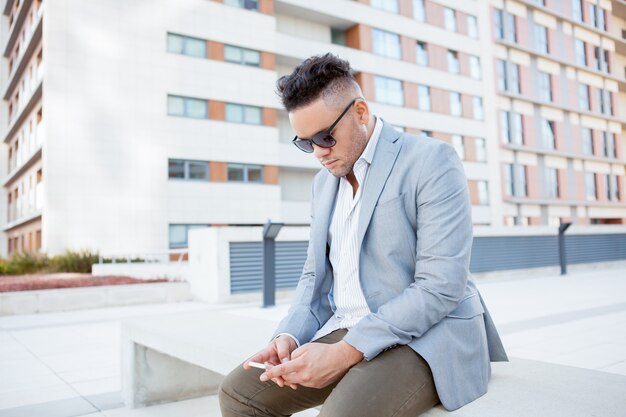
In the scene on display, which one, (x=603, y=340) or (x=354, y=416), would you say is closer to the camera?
(x=354, y=416)

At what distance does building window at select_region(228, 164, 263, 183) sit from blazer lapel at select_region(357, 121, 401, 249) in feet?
79.9


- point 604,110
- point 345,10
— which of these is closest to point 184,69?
point 345,10

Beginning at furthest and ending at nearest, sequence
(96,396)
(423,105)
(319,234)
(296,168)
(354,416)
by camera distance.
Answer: (423,105), (296,168), (96,396), (319,234), (354,416)

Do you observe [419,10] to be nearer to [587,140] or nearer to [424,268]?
[587,140]

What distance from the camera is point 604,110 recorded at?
44062 millimetres

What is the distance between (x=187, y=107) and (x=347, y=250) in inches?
957

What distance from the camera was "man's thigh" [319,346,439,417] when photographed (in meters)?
1.79

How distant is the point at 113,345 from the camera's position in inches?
275

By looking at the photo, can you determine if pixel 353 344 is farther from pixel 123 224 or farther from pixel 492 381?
pixel 123 224

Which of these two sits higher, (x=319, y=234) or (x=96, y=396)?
(x=319, y=234)

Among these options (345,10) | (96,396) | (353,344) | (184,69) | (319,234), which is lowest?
(96,396)

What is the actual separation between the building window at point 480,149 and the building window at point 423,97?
4.75m

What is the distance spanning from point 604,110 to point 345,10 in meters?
26.9

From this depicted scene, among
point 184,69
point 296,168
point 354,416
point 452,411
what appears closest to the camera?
point 354,416
